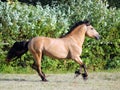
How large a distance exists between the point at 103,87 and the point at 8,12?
5.77 meters

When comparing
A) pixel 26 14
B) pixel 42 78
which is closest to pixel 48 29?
pixel 26 14

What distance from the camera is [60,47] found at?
15.4 m

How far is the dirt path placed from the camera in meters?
13.5

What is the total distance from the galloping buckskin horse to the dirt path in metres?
0.43

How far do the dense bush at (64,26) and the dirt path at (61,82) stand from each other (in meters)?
1.76

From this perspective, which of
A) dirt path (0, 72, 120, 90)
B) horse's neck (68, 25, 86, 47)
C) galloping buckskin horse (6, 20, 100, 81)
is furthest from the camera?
horse's neck (68, 25, 86, 47)

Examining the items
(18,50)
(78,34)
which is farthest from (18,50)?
(78,34)

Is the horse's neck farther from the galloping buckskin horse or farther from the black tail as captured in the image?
the black tail

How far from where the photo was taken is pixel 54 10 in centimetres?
1950

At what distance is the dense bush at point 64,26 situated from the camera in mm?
18188

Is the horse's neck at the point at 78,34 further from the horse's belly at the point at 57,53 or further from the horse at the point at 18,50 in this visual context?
the horse at the point at 18,50

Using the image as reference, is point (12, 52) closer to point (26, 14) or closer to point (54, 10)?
point (26, 14)

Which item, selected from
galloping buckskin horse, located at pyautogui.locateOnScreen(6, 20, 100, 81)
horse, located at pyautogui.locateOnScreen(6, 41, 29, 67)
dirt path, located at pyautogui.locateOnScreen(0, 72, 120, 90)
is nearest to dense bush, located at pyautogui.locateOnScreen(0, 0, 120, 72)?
dirt path, located at pyautogui.locateOnScreen(0, 72, 120, 90)

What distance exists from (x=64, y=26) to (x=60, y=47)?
11.3 ft
